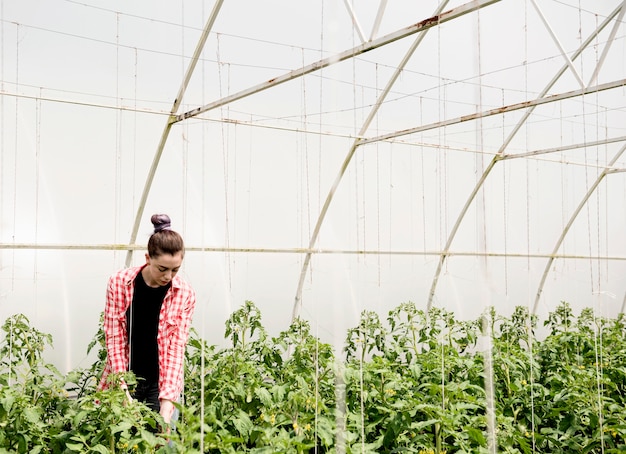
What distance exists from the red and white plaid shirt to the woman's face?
0.24 ft

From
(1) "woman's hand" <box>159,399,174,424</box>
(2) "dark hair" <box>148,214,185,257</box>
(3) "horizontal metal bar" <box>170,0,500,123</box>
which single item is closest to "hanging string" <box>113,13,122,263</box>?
(3) "horizontal metal bar" <box>170,0,500,123</box>

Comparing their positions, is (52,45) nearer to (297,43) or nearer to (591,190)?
(297,43)

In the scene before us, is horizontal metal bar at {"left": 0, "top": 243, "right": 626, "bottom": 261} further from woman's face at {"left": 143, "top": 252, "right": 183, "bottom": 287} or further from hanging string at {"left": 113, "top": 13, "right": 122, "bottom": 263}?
woman's face at {"left": 143, "top": 252, "right": 183, "bottom": 287}

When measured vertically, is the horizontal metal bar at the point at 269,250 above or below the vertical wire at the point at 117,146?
below

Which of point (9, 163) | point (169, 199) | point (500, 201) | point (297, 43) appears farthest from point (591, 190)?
point (9, 163)

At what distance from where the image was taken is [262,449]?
1.95 meters

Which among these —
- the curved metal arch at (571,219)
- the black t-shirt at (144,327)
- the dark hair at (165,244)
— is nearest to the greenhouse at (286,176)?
the curved metal arch at (571,219)

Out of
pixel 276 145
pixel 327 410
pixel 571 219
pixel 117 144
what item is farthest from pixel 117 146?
pixel 571 219

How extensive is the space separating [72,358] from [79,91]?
2458 millimetres

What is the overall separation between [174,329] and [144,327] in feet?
0.74

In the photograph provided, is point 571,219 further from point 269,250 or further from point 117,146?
point 117,146

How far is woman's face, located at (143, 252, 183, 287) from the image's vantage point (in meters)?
2.50

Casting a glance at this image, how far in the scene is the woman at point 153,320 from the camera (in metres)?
2.51

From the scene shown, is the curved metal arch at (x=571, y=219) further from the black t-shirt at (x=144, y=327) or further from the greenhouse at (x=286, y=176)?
the black t-shirt at (x=144, y=327)
